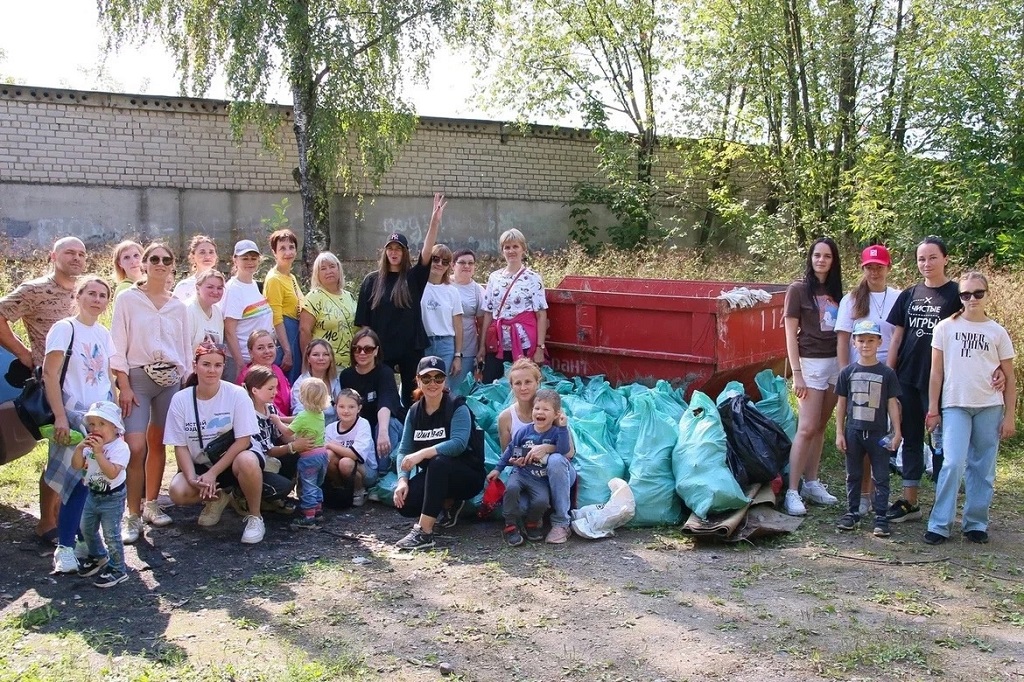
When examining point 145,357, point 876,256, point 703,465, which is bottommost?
point 703,465

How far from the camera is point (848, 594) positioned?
4336mm

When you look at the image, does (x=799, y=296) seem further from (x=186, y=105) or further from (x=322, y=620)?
(x=186, y=105)

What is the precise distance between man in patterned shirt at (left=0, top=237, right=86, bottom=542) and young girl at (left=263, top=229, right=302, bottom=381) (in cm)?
152

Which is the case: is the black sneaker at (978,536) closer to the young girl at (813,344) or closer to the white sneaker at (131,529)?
the young girl at (813,344)

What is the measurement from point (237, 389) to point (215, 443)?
1.10ft

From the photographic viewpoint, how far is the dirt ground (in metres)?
3.56

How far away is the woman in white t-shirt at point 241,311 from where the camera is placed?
5.91 m

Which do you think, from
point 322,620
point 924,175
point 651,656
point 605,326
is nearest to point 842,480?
point 605,326

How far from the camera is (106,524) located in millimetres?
4375

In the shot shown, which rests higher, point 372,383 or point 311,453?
point 372,383

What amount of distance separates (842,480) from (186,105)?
12598 millimetres

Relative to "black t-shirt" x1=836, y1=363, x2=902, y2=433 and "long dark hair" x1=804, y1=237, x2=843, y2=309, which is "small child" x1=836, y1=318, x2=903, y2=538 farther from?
"long dark hair" x1=804, y1=237, x2=843, y2=309

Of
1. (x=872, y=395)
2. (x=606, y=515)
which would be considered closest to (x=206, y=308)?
(x=606, y=515)

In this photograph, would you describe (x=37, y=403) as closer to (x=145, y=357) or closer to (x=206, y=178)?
(x=145, y=357)
